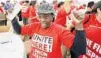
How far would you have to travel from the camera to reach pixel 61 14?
5652 millimetres

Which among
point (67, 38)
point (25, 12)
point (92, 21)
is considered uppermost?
point (92, 21)

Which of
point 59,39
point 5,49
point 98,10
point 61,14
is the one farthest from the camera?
point 61,14

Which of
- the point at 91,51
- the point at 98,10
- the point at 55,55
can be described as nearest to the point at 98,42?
the point at 91,51

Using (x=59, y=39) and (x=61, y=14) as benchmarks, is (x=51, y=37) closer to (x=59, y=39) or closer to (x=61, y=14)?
(x=59, y=39)

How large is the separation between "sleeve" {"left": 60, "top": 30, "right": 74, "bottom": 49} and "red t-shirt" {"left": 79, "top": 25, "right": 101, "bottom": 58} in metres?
0.51

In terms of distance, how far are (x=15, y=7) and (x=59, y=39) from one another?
0.78 m

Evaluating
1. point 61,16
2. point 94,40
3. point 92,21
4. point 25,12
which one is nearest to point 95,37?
point 94,40

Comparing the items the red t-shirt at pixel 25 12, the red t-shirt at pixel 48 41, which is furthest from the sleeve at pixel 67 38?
the red t-shirt at pixel 25 12

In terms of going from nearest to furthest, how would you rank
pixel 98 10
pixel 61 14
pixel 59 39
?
pixel 59 39, pixel 98 10, pixel 61 14

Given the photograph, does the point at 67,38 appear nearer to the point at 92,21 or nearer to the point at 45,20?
the point at 45,20

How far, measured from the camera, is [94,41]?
3414 millimetres

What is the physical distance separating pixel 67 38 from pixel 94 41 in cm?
65

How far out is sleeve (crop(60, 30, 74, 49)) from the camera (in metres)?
2.82

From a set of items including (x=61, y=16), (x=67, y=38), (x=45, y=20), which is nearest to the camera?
(x=67, y=38)
